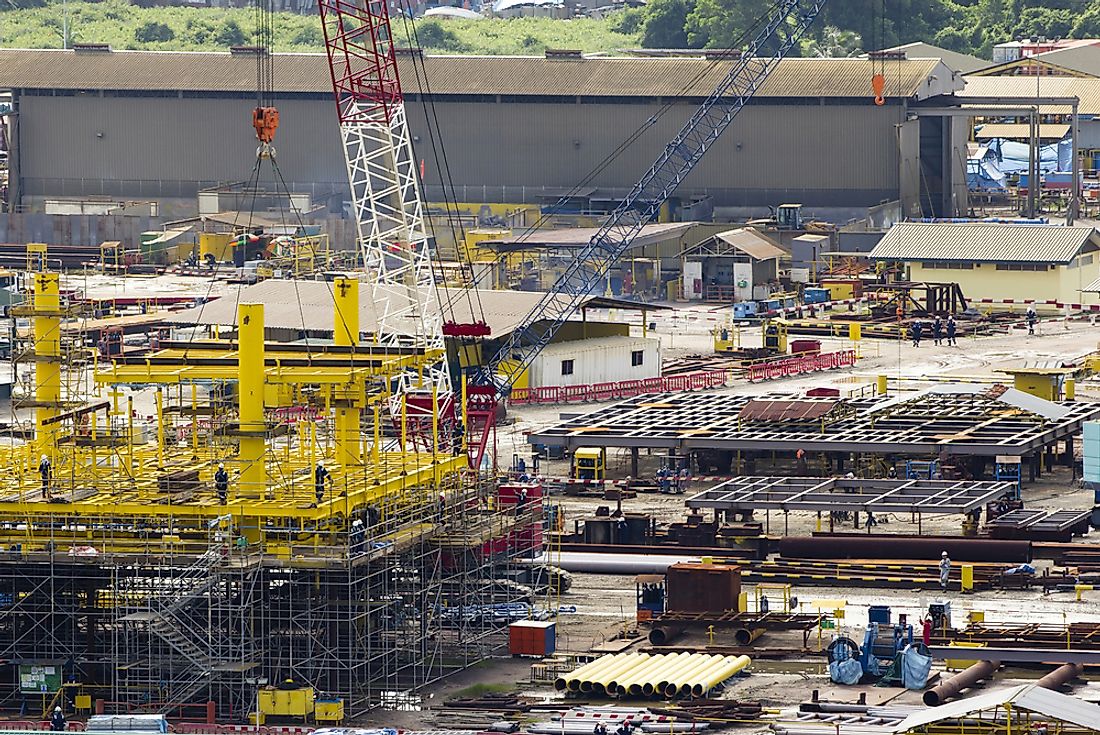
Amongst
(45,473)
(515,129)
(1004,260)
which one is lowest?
(45,473)

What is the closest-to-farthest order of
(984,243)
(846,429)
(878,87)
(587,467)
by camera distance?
(587,467)
(846,429)
(984,243)
(878,87)

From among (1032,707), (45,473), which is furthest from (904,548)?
(1032,707)

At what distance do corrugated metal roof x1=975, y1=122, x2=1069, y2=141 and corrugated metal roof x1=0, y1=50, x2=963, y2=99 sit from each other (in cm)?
3129

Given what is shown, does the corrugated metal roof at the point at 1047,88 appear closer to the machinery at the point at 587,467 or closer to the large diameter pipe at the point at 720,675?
the machinery at the point at 587,467

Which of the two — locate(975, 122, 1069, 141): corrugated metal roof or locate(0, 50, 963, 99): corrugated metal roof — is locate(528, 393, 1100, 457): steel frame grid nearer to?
locate(0, 50, 963, 99): corrugated metal roof

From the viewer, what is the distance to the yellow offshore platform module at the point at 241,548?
170ft

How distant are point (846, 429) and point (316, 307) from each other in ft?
96.2

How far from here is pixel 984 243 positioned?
408ft

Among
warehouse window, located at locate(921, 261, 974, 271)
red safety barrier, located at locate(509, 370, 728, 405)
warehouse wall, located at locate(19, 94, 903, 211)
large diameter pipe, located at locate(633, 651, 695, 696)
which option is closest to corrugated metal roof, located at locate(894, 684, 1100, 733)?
large diameter pipe, located at locate(633, 651, 695, 696)

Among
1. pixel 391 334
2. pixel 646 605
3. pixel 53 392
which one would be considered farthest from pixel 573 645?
pixel 391 334

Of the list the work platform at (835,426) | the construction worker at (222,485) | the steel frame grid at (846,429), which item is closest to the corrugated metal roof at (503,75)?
the work platform at (835,426)

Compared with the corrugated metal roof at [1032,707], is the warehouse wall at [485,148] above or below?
above

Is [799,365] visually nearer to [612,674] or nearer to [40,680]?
[612,674]

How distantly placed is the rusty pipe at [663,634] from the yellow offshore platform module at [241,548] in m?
3.29
